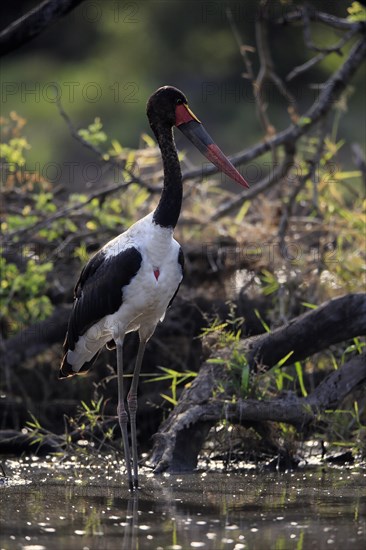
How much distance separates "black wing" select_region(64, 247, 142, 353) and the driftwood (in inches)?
27.4

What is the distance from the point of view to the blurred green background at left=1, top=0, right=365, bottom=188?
16.3m

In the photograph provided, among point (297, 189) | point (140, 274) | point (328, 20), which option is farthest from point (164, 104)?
point (328, 20)

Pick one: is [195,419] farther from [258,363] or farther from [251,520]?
[251,520]

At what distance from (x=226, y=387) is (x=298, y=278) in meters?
1.31

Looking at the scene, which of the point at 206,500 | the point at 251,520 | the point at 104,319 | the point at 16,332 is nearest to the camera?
the point at 251,520

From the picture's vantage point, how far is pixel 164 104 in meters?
6.18

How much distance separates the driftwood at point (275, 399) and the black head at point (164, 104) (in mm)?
1262

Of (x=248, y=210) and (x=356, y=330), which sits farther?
(x=248, y=210)

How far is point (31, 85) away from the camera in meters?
18.0

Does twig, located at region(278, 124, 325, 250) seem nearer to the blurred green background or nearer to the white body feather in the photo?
the white body feather

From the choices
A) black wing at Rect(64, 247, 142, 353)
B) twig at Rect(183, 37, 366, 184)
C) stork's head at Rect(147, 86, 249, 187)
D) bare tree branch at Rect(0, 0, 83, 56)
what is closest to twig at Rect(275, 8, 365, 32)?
twig at Rect(183, 37, 366, 184)

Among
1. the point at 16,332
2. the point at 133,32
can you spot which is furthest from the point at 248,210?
the point at 133,32

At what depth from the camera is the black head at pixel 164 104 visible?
616 cm

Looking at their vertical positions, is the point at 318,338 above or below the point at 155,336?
above
